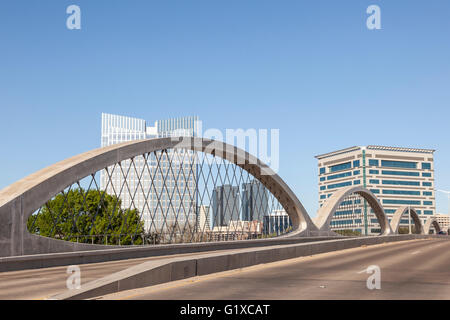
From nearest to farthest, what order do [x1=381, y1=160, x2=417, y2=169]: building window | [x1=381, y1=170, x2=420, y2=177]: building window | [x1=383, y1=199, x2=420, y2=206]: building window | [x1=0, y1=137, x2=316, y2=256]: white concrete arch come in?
[x1=0, y1=137, x2=316, y2=256]: white concrete arch → [x1=383, y1=199, x2=420, y2=206]: building window → [x1=381, y1=160, x2=417, y2=169]: building window → [x1=381, y1=170, x2=420, y2=177]: building window

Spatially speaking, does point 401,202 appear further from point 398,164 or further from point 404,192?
point 398,164

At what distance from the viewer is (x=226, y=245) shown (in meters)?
41.1

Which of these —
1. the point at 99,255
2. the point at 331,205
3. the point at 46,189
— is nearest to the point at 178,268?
the point at 46,189

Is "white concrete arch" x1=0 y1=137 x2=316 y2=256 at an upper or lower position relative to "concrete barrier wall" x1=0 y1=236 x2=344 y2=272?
upper

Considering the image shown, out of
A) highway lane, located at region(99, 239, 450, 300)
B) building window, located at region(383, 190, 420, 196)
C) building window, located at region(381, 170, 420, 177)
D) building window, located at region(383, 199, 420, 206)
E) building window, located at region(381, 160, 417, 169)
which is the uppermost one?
building window, located at region(381, 160, 417, 169)

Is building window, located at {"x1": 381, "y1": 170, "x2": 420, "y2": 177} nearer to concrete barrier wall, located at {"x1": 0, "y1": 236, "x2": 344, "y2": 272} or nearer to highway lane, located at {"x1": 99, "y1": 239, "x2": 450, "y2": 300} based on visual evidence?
concrete barrier wall, located at {"x1": 0, "y1": 236, "x2": 344, "y2": 272}

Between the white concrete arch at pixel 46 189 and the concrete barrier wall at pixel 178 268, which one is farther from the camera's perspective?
the white concrete arch at pixel 46 189

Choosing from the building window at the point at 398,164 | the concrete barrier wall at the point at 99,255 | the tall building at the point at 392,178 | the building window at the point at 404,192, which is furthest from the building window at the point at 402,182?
the concrete barrier wall at the point at 99,255

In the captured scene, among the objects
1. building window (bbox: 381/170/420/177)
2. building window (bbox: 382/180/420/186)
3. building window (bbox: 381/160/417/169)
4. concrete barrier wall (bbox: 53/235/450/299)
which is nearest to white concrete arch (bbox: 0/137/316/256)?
concrete barrier wall (bbox: 53/235/450/299)

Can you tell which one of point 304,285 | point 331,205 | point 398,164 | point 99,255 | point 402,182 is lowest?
point 99,255

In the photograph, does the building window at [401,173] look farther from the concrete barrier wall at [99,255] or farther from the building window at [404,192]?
the concrete barrier wall at [99,255]
